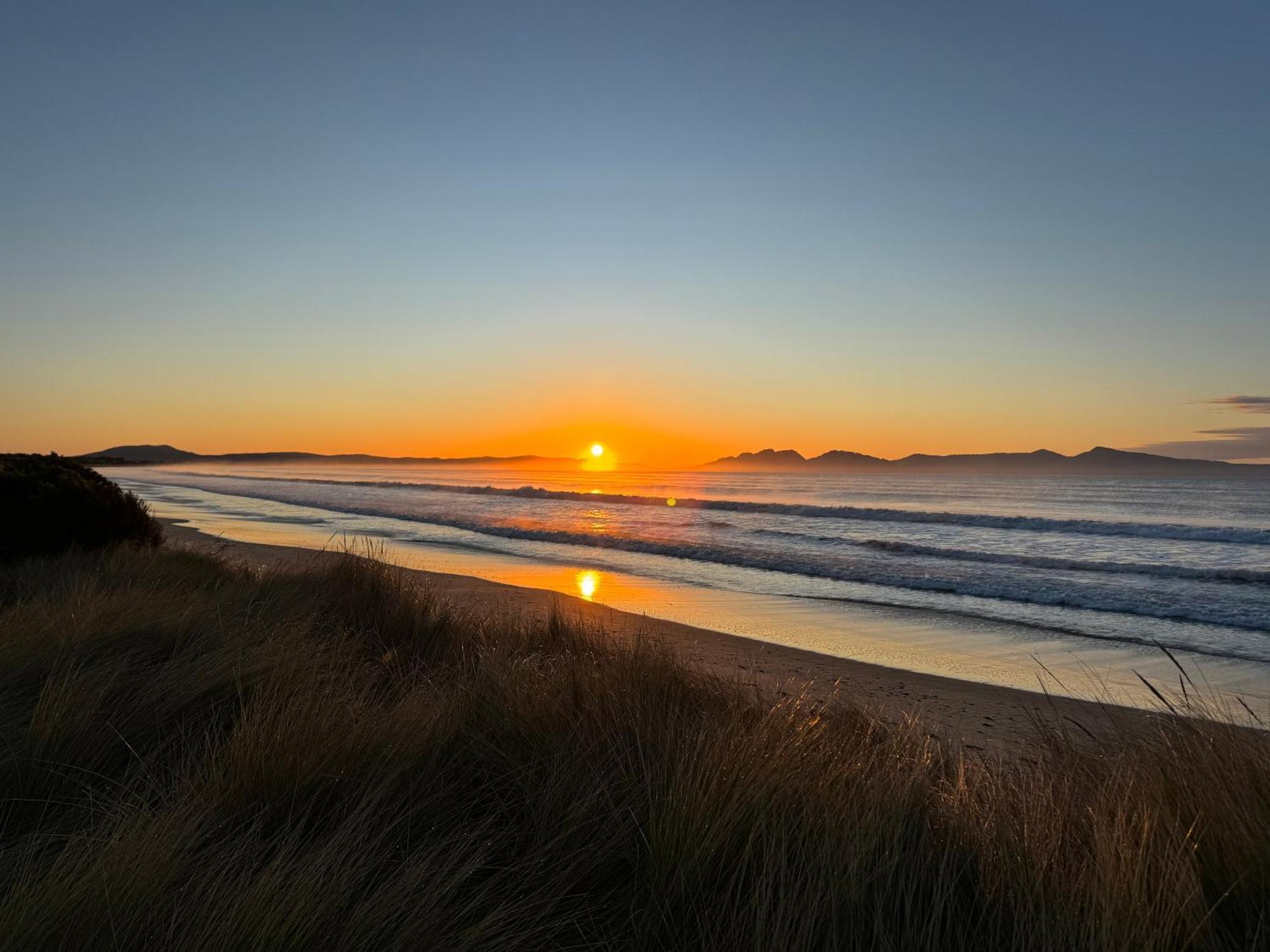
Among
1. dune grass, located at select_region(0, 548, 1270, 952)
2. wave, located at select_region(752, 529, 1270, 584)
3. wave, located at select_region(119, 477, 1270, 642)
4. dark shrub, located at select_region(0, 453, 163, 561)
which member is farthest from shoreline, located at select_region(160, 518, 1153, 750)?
wave, located at select_region(752, 529, 1270, 584)

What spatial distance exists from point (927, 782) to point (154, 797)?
3.23 meters

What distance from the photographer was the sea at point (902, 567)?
10.6m

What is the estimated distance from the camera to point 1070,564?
772 inches

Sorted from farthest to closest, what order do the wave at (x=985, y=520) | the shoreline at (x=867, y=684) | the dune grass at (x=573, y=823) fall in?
the wave at (x=985, y=520) → the shoreline at (x=867, y=684) → the dune grass at (x=573, y=823)

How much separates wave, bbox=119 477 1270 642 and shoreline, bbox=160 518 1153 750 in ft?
22.0

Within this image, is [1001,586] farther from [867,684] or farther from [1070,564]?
[867,684]

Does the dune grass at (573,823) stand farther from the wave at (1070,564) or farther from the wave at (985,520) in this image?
the wave at (985,520)

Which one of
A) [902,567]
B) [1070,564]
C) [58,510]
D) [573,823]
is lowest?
[1070,564]

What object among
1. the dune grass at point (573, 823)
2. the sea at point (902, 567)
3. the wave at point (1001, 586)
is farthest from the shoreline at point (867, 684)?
the wave at point (1001, 586)

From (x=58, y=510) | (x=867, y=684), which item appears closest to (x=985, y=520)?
(x=867, y=684)

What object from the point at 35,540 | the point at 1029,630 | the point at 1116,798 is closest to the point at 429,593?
the point at 35,540

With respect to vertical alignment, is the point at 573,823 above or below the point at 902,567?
above

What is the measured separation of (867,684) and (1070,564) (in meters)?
13.9

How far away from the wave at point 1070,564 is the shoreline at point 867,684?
11.7m
